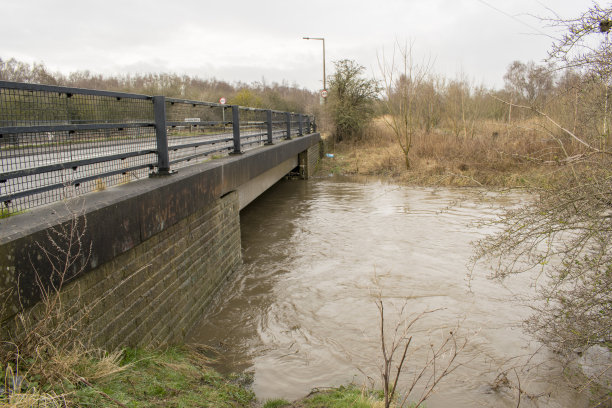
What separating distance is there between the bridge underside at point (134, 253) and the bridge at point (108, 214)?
0.01 metres

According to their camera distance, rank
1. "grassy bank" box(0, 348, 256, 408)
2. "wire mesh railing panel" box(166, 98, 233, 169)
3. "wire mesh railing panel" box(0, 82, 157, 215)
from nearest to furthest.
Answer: "grassy bank" box(0, 348, 256, 408), "wire mesh railing panel" box(0, 82, 157, 215), "wire mesh railing panel" box(166, 98, 233, 169)

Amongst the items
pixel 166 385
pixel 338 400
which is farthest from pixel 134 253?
pixel 338 400

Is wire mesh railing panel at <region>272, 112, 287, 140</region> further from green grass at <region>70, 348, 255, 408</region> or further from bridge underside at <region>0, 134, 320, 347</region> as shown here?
green grass at <region>70, 348, 255, 408</region>

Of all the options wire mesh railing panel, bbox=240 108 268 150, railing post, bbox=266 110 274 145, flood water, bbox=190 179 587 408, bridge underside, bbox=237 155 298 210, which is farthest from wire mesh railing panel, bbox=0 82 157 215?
railing post, bbox=266 110 274 145

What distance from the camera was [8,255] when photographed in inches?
105

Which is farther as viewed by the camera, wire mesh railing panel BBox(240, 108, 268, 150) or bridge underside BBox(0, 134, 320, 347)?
wire mesh railing panel BBox(240, 108, 268, 150)

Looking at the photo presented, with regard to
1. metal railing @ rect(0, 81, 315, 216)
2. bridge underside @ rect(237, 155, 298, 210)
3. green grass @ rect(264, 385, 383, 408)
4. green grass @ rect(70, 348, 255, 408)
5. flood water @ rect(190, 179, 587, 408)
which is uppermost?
metal railing @ rect(0, 81, 315, 216)

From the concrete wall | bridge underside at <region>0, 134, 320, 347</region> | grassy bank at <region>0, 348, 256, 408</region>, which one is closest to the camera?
grassy bank at <region>0, 348, 256, 408</region>

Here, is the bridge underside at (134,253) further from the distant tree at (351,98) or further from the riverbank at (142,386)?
the distant tree at (351,98)

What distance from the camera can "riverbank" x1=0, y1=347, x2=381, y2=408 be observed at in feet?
8.14

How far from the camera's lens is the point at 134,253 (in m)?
4.26

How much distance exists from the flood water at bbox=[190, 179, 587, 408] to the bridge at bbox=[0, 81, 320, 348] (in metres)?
0.91

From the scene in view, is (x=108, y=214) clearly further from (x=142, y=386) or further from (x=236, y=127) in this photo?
(x=236, y=127)

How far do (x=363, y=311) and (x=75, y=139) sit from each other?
4377 millimetres
